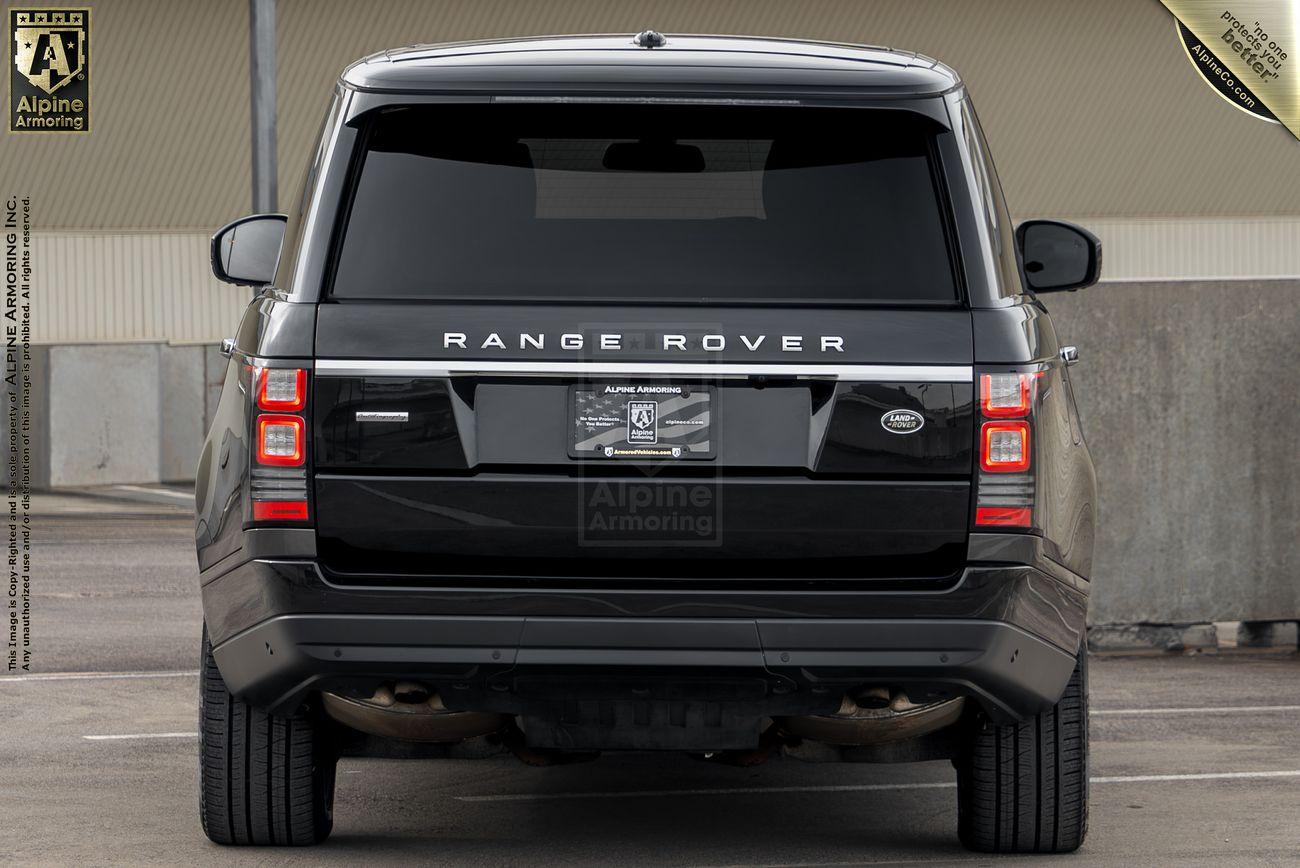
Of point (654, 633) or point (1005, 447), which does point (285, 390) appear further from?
point (1005, 447)

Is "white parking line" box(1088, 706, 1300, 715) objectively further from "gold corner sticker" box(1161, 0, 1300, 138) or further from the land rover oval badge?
"gold corner sticker" box(1161, 0, 1300, 138)

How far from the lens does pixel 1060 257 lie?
18.8 feet

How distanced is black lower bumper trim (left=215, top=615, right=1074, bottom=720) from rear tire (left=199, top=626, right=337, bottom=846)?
609mm

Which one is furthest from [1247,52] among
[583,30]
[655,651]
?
[655,651]

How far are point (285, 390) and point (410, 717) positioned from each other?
92 cm

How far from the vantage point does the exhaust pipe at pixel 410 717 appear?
15.8ft

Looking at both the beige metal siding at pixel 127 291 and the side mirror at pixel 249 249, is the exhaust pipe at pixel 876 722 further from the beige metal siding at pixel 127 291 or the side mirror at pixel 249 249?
the beige metal siding at pixel 127 291

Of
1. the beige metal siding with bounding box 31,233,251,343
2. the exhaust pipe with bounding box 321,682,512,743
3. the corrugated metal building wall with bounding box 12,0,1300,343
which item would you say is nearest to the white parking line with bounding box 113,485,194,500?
the beige metal siding with bounding box 31,233,251,343

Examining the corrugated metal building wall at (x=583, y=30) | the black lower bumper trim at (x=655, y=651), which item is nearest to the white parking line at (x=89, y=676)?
the black lower bumper trim at (x=655, y=651)

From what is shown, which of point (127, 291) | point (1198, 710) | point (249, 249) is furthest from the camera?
point (127, 291)

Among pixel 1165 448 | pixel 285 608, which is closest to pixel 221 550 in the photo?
pixel 285 608

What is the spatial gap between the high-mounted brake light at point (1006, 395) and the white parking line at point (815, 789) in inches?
93.8

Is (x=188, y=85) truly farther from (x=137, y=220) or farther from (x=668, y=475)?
(x=668, y=475)

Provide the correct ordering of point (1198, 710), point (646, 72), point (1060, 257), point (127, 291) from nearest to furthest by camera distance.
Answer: point (646, 72) < point (1060, 257) < point (1198, 710) < point (127, 291)
